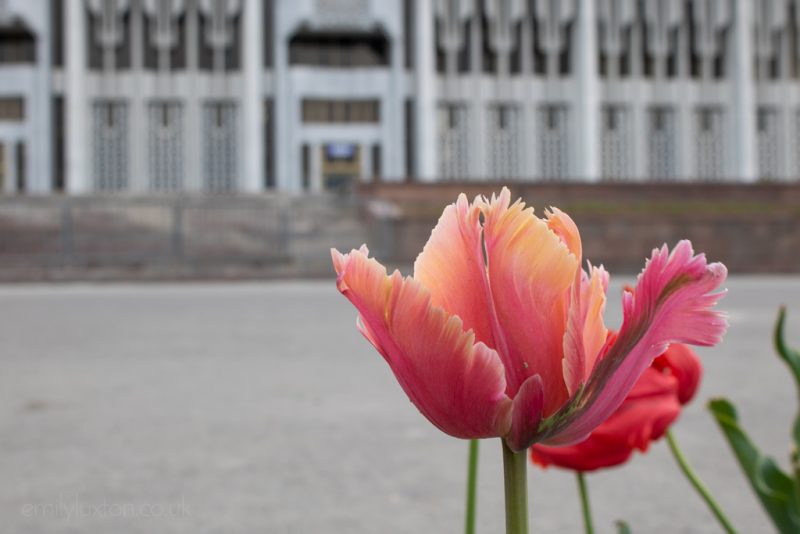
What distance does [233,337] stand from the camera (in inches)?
309

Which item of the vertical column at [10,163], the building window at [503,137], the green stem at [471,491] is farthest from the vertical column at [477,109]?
the green stem at [471,491]

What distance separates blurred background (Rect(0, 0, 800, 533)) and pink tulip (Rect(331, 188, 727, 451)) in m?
2.31

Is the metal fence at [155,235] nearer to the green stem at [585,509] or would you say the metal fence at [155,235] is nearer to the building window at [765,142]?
the green stem at [585,509]

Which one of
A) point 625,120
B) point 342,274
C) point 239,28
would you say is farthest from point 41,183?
point 342,274

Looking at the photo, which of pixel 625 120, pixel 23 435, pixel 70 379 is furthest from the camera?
pixel 625 120

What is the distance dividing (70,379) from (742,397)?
4071mm

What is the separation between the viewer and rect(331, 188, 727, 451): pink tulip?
Answer: 17.5 inches

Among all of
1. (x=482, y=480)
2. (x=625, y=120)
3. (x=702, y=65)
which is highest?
(x=702, y=65)

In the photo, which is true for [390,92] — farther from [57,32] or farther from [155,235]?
[155,235]

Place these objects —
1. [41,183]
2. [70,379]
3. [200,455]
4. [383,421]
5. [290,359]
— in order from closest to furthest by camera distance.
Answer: [200,455] < [383,421] < [70,379] < [290,359] < [41,183]

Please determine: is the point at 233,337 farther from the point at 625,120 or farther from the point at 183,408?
the point at 625,120

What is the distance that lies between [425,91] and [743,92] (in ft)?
42.2

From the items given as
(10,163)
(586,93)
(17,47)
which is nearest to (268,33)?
(17,47)

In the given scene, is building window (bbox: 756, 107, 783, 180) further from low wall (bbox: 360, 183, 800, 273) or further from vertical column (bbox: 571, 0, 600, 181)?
low wall (bbox: 360, 183, 800, 273)
